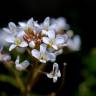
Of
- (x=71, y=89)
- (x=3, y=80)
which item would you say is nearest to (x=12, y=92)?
(x=3, y=80)

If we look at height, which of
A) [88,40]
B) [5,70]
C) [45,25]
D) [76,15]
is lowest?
[45,25]

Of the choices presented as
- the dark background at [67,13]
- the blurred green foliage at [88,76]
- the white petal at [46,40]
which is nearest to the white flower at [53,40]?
the white petal at [46,40]

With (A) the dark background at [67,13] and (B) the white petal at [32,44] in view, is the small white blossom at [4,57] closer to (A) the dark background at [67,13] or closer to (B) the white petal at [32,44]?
(B) the white petal at [32,44]

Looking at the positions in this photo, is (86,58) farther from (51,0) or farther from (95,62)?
(51,0)

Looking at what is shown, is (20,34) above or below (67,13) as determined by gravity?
below

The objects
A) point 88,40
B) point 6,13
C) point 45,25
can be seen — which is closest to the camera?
point 45,25

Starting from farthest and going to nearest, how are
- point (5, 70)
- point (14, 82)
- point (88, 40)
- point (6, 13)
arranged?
point (6, 13) < point (88, 40) < point (5, 70) < point (14, 82)

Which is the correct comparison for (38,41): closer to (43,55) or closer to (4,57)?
(43,55)

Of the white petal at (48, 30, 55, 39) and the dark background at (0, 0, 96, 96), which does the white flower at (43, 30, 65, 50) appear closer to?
the white petal at (48, 30, 55, 39)

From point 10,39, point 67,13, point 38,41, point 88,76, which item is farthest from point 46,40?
point 67,13
